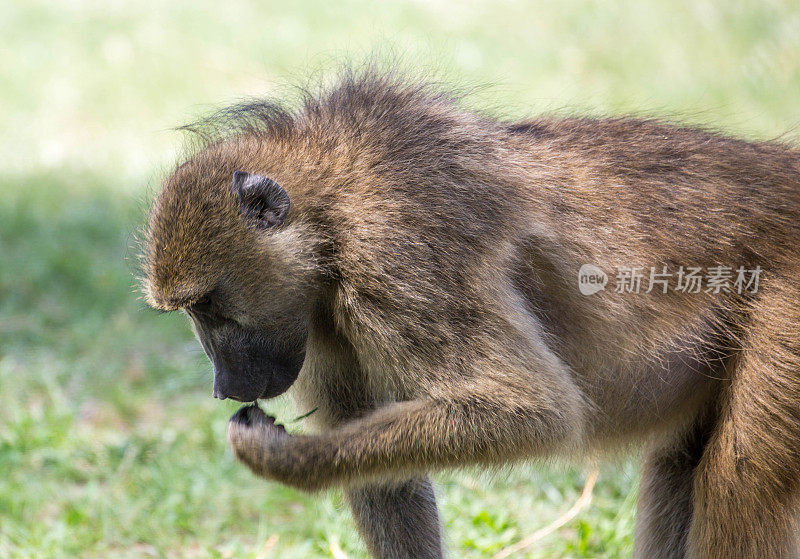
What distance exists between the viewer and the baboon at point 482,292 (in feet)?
9.50

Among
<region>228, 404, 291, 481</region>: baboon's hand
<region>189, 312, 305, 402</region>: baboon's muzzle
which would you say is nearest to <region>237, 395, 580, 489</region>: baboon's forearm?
<region>228, 404, 291, 481</region>: baboon's hand

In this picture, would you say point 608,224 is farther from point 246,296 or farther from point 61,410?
point 61,410

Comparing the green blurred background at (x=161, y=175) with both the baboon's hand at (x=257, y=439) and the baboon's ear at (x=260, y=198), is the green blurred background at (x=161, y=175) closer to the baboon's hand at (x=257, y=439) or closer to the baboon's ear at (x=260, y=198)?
the baboon's hand at (x=257, y=439)

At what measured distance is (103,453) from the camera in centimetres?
466

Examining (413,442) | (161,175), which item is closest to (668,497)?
(413,442)

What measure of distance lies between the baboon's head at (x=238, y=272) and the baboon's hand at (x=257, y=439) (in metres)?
0.08

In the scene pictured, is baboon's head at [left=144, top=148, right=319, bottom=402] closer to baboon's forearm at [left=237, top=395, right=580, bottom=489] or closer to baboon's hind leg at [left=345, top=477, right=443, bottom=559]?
baboon's forearm at [left=237, top=395, right=580, bottom=489]

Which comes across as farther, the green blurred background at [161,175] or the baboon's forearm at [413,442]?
the green blurred background at [161,175]

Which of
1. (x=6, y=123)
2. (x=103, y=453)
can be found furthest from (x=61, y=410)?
(x=6, y=123)

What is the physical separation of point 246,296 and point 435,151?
750 mm

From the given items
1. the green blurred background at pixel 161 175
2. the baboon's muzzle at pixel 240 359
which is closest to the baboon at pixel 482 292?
the baboon's muzzle at pixel 240 359

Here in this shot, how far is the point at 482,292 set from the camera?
2926 millimetres

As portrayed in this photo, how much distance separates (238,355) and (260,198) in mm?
483

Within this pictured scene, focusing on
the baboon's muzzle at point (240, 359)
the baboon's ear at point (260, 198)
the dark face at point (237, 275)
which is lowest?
the baboon's muzzle at point (240, 359)
